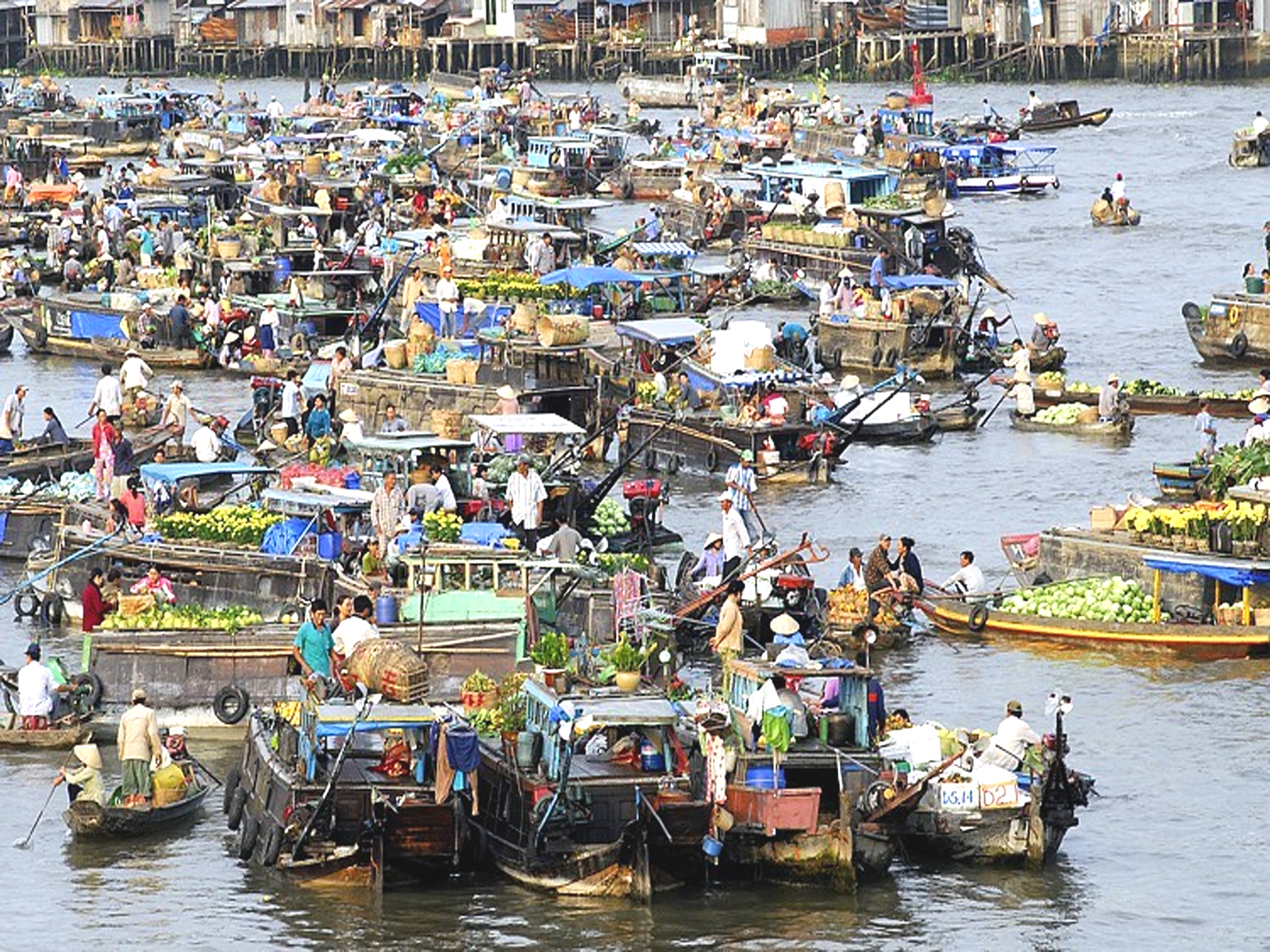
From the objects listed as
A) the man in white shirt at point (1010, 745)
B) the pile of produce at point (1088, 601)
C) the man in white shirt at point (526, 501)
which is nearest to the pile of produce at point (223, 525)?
the man in white shirt at point (526, 501)

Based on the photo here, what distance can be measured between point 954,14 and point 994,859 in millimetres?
98585

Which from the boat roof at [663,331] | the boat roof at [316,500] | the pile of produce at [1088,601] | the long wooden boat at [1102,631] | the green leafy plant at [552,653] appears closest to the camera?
the green leafy plant at [552,653]

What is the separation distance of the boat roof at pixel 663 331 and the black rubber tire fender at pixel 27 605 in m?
11.7

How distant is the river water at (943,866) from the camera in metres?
→ 23.0

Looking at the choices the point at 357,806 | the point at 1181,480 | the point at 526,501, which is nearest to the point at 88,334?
the point at 526,501

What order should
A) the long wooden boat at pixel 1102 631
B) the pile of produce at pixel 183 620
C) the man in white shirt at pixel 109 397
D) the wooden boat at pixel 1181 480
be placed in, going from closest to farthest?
1. the pile of produce at pixel 183 620
2. the long wooden boat at pixel 1102 631
3. the wooden boat at pixel 1181 480
4. the man in white shirt at pixel 109 397

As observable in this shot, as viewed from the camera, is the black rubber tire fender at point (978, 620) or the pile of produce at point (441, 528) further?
the black rubber tire fender at point (978, 620)

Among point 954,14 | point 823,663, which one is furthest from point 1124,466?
point 954,14

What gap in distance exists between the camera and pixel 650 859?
22.9 metres

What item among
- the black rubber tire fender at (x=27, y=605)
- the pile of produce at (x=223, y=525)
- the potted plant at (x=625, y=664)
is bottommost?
the black rubber tire fender at (x=27, y=605)

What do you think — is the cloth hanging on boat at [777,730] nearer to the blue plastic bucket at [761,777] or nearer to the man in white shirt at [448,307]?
the blue plastic bucket at [761,777]

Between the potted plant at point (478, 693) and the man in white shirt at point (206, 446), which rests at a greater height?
the man in white shirt at point (206, 446)

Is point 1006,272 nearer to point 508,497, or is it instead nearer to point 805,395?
point 805,395

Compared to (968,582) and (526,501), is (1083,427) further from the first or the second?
(526,501)
